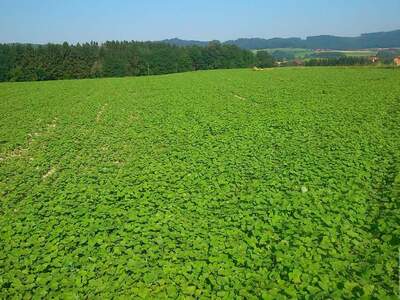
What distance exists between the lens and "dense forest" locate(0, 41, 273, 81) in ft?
227

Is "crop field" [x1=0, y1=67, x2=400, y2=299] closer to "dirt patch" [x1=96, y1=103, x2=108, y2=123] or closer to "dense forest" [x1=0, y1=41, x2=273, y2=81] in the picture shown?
"dirt patch" [x1=96, y1=103, x2=108, y2=123]

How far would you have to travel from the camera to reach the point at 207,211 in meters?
7.62

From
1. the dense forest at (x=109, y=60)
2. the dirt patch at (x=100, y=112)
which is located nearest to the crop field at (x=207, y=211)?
the dirt patch at (x=100, y=112)

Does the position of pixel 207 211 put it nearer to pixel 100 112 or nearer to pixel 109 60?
pixel 100 112

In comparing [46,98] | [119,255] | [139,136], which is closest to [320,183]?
[119,255]

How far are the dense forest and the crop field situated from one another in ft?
207

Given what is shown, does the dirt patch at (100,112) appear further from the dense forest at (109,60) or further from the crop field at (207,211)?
the dense forest at (109,60)

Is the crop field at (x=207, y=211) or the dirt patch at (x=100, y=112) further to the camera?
the dirt patch at (x=100, y=112)

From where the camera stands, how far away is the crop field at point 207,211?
543 cm

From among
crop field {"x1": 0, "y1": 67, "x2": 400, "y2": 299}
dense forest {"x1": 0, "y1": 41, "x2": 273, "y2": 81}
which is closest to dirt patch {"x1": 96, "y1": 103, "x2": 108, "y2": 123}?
crop field {"x1": 0, "y1": 67, "x2": 400, "y2": 299}

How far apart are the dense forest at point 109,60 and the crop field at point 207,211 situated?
2481 inches

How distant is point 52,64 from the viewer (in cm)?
7131

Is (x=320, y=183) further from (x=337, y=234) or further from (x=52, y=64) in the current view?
(x=52, y=64)

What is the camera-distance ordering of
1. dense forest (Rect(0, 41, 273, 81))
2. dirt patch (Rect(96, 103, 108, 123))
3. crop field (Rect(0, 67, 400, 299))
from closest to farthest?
crop field (Rect(0, 67, 400, 299)), dirt patch (Rect(96, 103, 108, 123)), dense forest (Rect(0, 41, 273, 81))
